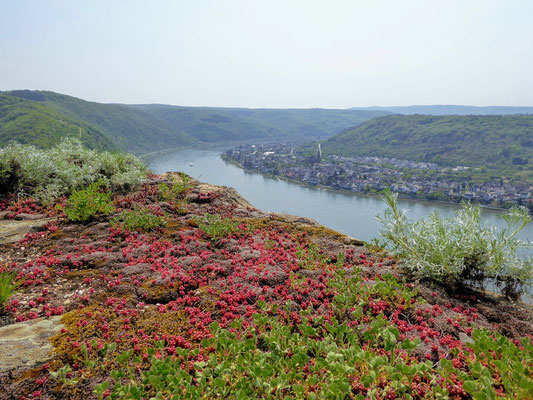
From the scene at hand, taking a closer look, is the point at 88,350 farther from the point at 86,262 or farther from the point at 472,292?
the point at 472,292

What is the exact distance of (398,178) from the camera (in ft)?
244

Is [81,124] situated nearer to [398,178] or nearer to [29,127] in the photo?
[29,127]

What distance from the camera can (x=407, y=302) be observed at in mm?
4566

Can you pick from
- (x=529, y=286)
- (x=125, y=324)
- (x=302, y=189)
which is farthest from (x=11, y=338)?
(x=302, y=189)

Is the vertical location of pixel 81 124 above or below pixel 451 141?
above

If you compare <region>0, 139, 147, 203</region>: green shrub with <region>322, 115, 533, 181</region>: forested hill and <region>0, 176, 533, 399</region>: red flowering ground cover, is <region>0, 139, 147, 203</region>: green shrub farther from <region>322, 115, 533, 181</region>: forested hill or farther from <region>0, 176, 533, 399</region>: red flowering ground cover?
<region>322, 115, 533, 181</region>: forested hill

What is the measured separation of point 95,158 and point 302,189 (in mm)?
63650

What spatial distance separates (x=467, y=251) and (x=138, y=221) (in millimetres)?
7013

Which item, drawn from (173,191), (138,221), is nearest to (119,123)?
(173,191)

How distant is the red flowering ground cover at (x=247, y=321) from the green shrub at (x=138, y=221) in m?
0.18

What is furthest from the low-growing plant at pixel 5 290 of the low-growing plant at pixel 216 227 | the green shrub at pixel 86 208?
the low-growing plant at pixel 216 227

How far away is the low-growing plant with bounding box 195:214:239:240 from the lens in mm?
7156

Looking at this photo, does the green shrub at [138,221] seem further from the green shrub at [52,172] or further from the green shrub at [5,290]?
the green shrub at [5,290]

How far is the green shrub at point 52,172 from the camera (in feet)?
29.1
